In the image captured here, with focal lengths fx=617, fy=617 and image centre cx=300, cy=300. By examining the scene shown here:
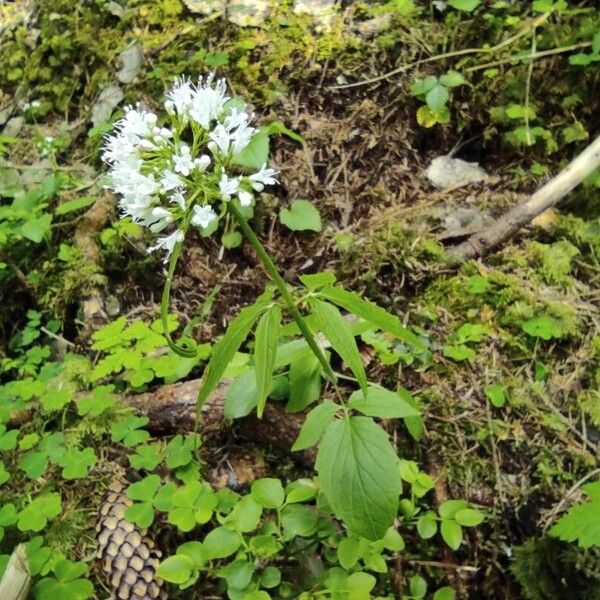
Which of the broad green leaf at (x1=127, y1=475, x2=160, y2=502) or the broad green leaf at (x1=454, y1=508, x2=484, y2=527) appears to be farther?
the broad green leaf at (x1=127, y1=475, x2=160, y2=502)

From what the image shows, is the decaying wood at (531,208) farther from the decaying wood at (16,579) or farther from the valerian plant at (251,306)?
the decaying wood at (16,579)

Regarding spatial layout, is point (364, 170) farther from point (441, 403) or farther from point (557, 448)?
point (557, 448)

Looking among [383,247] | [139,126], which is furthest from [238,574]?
[383,247]

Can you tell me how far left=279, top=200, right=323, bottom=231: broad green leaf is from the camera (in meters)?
2.88

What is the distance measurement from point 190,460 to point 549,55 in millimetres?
2633

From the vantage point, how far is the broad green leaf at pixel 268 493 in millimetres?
1871

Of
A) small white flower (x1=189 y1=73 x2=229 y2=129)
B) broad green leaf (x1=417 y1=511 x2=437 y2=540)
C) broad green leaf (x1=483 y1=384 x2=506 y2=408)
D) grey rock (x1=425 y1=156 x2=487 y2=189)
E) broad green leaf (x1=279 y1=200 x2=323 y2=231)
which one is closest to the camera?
small white flower (x1=189 y1=73 x2=229 y2=129)

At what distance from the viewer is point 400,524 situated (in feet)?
6.53

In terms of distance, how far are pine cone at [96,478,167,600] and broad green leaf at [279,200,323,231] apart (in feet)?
4.64

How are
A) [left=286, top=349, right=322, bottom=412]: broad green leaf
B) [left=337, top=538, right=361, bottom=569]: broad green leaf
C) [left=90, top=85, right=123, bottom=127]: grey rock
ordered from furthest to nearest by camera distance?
[left=90, top=85, right=123, bottom=127]: grey rock, [left=286, top=349, right=322, bottom=412]: broad green leaf, [left=337, top=538, right=361, bottom=569]: broad green leaf

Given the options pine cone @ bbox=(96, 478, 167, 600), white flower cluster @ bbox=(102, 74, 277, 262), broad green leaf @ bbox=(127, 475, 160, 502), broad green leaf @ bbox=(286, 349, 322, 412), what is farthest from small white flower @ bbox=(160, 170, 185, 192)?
pine cone @ bbox=(96, 478, 167, 600)

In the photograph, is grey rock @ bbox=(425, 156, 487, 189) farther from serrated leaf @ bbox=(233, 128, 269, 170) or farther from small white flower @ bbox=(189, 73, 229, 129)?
small white flower @ bbox=(189, 73, 229, 129)

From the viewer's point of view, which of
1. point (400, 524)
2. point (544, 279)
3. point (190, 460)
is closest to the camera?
point (400, 524)

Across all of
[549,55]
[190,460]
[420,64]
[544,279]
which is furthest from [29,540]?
[549,55]
